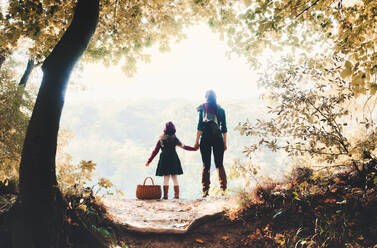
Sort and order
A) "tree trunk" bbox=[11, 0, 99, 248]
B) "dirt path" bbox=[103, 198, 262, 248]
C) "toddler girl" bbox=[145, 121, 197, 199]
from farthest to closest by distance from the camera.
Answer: "toddler girl" bbox=[145, 121, 197, 199] → "dirt path" bbox=[103, 198, 262, 248] → "tree trunk" bbox=[11, 0, 99, 248]

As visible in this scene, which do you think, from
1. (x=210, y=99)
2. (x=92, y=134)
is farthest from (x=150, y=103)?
(x=210, y=99)

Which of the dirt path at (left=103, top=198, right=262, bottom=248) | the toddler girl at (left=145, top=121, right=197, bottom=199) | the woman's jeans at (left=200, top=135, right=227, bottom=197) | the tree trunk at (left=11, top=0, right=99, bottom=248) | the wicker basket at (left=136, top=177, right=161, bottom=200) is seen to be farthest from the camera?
the toddler girl at (left=145, top=121, right=197, bottom=199)

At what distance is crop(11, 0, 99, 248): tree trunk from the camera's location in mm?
2469

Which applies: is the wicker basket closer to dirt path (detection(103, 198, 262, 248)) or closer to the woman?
the woman

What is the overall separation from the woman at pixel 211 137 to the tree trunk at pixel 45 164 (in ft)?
12.2

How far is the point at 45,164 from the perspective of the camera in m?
2.68

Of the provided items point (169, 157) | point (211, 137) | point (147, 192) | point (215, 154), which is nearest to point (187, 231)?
point (215, 154)

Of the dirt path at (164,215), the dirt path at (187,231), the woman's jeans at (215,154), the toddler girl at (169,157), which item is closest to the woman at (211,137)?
the woman's jeans at (215,154)

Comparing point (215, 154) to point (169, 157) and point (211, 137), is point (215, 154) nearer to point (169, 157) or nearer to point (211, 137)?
point (211, 137)

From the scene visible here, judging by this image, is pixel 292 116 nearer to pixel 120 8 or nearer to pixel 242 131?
pixel 242 131

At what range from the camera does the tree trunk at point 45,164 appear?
247cm

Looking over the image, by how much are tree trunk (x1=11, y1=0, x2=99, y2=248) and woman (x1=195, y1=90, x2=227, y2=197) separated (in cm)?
371

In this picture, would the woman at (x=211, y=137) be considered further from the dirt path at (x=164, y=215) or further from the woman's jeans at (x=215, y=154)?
the dirt path at (x=164, y=215)

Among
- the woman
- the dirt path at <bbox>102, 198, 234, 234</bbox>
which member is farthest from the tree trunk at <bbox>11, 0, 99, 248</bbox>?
the woman
